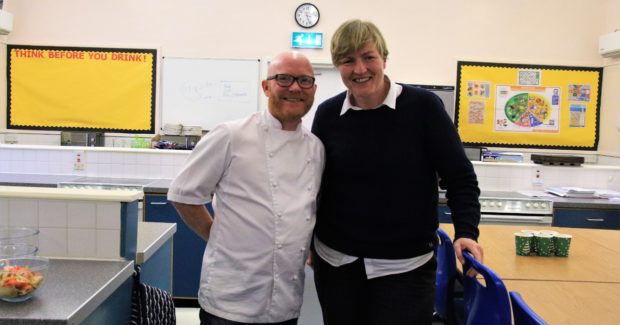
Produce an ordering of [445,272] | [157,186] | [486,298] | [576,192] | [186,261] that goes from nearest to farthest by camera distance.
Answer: [486,298] < [445,272] < [186,261] < [157,186] < [576,192]

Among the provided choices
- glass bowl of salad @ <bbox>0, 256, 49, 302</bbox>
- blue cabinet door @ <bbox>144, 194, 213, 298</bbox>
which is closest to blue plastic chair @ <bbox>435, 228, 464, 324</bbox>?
glass bowl of salad @ <bbox>0, 256, 49, 302</bbox>

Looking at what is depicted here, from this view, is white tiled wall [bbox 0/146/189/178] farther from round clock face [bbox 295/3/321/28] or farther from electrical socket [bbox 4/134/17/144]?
Answer: round clock face [bbox 295/3/321/28]

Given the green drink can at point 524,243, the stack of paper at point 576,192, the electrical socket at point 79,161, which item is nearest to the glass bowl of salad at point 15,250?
the green drink can at point 524,243

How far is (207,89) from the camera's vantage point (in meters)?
5.96

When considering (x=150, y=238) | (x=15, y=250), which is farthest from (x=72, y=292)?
(x=150, y=238)

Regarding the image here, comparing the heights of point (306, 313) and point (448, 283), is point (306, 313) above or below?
below

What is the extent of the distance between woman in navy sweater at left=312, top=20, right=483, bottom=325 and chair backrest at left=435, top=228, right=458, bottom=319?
538 mm

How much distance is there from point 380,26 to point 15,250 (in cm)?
514

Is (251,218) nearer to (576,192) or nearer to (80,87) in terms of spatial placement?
(576,192)

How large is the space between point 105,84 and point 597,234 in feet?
17.5

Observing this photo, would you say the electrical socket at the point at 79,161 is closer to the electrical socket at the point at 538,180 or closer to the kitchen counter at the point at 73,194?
the kitchen counter at the point at 73,194

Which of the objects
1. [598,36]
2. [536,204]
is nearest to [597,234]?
[536,204]

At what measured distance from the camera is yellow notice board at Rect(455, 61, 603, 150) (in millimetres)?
6051

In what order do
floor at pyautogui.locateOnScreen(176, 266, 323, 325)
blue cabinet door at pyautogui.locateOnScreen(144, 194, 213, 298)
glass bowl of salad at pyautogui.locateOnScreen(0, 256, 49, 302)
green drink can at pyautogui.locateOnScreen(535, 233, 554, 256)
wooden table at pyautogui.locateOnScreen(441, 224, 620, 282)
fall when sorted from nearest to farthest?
1. glass bowl of salad at pyautogui.locateOnScreen(0, 256, 49, 302)
2. wooden table at pyautogui.locateOnScreen(441, 224, 620, 282)
3. green drink can at pyautogui.locateOnScreen(535, 233, 554, 256)
4. floor at pyautogui.locateOnScreen(176, 266, 323, 325)
5. blue cabinet door at pyautogui.locateOnScreen(144, 194, 213, 298)
